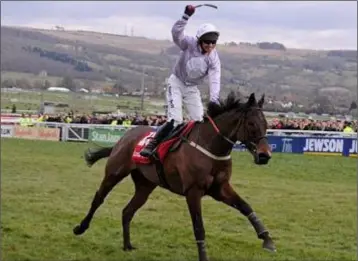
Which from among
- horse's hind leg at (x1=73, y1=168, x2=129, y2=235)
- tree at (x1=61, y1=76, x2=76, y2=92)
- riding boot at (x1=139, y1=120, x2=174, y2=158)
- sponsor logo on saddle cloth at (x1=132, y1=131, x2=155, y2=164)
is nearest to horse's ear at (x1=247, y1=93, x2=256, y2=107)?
riding boot at (x1=139, y1=120, x2=174, y2=158)

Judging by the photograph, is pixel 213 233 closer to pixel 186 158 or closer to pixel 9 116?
pixel 186 158

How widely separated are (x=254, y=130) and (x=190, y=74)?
1262 mm

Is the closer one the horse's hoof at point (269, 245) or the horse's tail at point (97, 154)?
the horse's hoof at point (269, 245)

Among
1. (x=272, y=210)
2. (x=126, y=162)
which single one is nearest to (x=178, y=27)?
(x=126, y=162)

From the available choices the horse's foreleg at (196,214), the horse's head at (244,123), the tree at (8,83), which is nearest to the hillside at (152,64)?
the tree at (8,83)

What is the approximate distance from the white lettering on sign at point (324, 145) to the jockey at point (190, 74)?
19.3m

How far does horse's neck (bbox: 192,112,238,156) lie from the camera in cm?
763

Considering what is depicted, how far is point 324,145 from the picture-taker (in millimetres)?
26984

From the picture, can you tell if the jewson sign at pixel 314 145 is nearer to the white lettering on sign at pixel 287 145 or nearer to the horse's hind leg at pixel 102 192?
the white lettering on sign at pixel 287 145

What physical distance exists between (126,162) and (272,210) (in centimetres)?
467

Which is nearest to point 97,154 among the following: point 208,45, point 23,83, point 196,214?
point 196,214

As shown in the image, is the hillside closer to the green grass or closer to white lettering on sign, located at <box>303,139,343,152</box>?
the green grass

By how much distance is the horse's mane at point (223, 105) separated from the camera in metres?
7.76

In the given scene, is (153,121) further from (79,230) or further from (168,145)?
(168,145)
